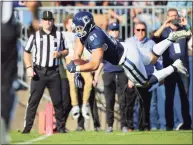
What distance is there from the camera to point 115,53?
12.9 m

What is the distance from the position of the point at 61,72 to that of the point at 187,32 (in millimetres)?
2589

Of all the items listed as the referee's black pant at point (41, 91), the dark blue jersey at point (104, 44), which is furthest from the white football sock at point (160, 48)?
the referee's black pant at point (41, 91)

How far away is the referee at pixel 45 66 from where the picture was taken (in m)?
13.4

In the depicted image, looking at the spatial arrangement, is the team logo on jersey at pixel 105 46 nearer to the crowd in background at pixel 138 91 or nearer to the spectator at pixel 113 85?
the crowd in background at pixel 138 91

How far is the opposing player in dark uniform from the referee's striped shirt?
68 cm

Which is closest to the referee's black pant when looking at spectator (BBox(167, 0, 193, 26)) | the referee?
the referee

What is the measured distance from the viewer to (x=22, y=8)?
655 inches

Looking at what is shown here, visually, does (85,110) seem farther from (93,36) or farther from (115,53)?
(93,36)

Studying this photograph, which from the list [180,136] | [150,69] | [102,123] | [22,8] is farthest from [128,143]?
[22,8]

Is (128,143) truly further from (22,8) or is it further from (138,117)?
(22,8)

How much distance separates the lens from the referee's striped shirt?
1365 cm

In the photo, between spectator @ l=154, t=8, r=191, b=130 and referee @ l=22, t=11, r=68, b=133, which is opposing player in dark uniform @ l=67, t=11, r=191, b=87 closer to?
referee @ l=22, t=11, r=68, b=133

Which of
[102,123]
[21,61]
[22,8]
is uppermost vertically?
[22,8]

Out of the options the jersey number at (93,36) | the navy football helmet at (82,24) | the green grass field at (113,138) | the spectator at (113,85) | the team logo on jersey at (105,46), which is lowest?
the green grass field at (113,138)
